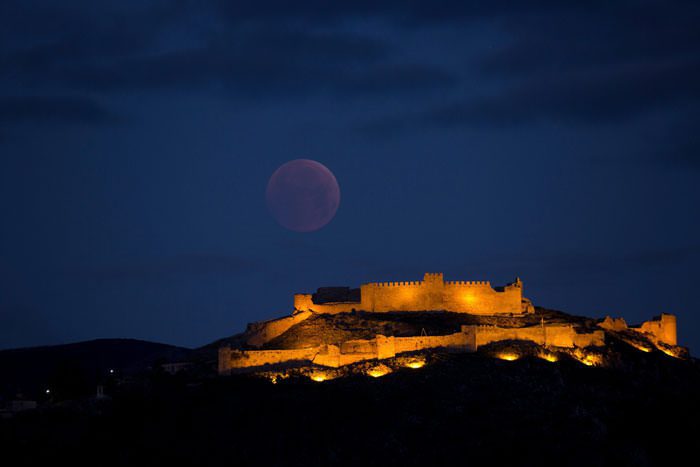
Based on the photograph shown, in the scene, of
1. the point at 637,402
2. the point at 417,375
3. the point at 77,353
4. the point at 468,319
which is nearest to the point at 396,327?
the point at 468,319

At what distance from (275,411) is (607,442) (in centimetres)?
2352

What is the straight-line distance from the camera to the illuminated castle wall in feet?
363

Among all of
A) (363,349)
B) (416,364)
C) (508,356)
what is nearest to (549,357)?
(508,356)

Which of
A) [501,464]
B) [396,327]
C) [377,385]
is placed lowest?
[501,464]

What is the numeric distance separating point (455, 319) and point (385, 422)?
1076 inches

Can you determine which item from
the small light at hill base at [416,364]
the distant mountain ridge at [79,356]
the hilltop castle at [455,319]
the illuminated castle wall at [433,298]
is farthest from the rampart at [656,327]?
the distant mountain ridge at [79,356]

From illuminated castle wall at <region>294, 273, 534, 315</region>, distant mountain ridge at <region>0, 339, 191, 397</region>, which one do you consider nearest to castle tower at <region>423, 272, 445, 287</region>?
illuminated castle wall at <region>294, 273, 534, 315</region>

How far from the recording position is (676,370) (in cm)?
9838

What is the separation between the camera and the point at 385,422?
8075 centimetres

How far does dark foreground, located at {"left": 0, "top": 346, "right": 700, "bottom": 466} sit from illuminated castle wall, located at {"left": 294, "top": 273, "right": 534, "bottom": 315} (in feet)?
68.1

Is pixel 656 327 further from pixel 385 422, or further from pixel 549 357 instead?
pixel 385 422

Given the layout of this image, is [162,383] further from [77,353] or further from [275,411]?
[77,353]

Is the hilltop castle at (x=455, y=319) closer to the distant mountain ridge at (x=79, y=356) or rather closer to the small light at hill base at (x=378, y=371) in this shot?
the small light at hill base at (x=378, y=371)

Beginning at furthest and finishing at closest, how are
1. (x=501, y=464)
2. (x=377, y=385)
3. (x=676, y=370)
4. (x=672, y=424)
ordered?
(x=676, y=370) → (x=672, y=424) → (x=377, y=385) → (x=501, y=464)
